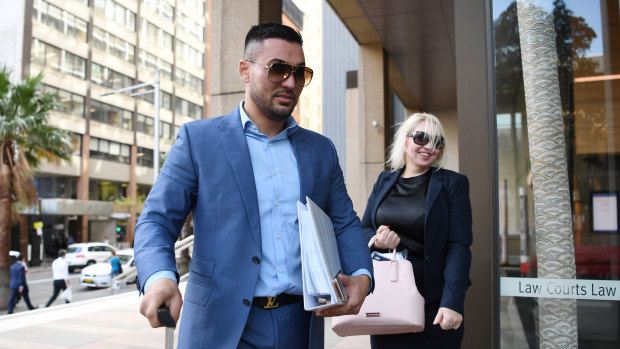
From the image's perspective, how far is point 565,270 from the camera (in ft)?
9.41

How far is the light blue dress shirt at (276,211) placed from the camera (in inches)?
68.7

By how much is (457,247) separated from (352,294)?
110 cm

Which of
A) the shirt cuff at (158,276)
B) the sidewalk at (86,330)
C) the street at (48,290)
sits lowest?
the street at (48,290)

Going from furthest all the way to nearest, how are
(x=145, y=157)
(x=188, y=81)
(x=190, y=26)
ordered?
(x=190, y=26) < (x=188, y=81) < (x=145, y=157)

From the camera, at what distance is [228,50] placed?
617cm

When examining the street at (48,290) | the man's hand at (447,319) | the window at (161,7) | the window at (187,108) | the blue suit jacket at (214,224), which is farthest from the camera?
the window at (187,108)

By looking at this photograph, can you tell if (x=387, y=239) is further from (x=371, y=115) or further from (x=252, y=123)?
(x=371, y=115)

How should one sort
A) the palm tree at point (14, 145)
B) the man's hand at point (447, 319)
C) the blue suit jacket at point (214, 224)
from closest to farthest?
the blue suit jacket at point (214, 224) → the man's hand at point (447, 319) → the palm tree at point (14, 145)

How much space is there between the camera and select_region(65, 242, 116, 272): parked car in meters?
29.6

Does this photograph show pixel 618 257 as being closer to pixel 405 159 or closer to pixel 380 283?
pixel 405 159

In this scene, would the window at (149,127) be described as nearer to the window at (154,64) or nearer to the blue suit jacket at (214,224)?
the window at (154,64)

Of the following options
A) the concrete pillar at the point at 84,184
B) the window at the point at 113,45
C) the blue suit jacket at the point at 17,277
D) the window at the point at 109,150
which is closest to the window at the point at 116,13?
the window at the point at 113,45

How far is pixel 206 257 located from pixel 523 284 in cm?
217

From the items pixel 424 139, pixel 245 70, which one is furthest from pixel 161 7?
pixel 245 70
